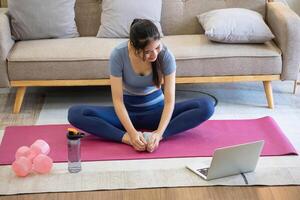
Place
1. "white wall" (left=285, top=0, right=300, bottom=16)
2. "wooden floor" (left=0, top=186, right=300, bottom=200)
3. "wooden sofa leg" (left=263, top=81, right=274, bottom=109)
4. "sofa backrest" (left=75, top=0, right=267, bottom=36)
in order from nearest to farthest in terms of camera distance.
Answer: "wooden floor" (left=0, top=186, right=300, bottom=200) → "wooden sofa leg" (left=263, top=81, right=274, bottom=109) → "sofa backrest" (left=75, top=0, right=267, bottom=36) → "white wall" (left=285, top=0, right=300, bottom=16)

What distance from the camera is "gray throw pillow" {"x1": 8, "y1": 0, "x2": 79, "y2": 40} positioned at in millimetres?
3307

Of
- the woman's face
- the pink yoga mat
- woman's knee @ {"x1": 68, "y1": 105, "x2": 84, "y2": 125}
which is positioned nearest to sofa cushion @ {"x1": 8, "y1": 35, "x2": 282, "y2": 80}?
the pink yoga mat

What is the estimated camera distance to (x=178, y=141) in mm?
2641

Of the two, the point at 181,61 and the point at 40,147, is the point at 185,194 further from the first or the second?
the point at 181,61

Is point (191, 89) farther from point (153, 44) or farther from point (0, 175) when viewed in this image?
point (0, 175)

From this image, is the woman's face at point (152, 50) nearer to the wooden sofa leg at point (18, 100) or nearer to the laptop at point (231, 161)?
the laptop at point (231, 161)

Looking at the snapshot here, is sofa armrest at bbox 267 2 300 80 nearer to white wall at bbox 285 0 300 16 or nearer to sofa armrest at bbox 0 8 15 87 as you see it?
white wall at bbox 285 0 300 16

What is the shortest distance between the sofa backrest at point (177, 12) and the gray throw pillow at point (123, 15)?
A: 0.17 meters

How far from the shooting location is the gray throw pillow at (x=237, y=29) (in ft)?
10.2

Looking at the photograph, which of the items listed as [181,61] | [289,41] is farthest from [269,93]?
[181,61]

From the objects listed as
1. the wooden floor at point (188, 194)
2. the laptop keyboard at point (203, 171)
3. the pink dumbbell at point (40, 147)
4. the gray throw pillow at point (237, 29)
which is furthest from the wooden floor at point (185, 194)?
the gray throw pillow at point (237, 29)

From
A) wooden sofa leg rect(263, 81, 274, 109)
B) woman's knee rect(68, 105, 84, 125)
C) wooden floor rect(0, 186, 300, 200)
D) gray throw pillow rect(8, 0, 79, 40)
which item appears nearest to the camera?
wooden floor rect(0, 186, 300, 200)

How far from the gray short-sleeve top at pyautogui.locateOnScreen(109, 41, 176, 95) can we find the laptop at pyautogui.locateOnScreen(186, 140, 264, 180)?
490mm

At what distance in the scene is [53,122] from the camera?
2.96 metres
